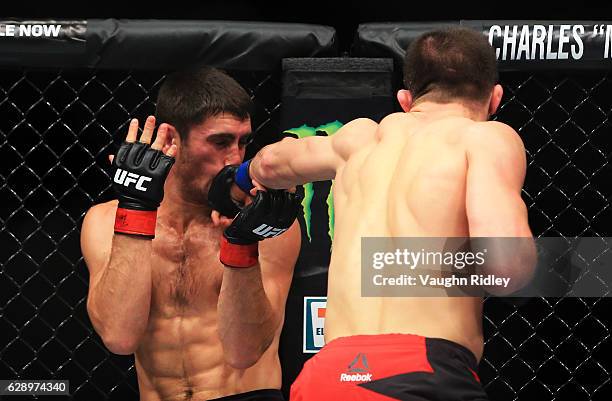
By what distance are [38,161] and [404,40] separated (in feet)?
3.93

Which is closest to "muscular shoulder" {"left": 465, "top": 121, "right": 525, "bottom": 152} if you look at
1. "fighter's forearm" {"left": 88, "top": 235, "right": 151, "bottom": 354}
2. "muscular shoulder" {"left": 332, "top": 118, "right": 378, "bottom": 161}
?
"muscular shoulder" {"left": 332, "top": 118, "right": 378, "bottom": 161}

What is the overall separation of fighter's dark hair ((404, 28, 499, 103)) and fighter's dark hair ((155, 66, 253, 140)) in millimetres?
957

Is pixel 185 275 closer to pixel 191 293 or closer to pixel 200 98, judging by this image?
pixel 191 293

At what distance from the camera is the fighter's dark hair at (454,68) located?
83.5 inches

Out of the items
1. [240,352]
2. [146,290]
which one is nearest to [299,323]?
[240,352]

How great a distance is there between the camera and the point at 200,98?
3.05 meters

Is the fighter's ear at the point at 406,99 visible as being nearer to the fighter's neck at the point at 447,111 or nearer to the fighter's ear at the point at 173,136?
the fighter's neck at the point at 447,111

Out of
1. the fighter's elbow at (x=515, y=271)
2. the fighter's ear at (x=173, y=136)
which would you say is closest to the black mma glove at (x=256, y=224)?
the fighter's ear at (x=173, y=136)

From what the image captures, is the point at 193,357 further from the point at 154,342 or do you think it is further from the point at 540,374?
the point at 540,374

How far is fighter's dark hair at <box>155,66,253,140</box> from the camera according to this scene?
9.94 feet

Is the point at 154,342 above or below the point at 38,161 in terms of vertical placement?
below

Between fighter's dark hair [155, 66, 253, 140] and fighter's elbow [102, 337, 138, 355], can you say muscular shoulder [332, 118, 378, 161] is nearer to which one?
fighter's dark hair [155, 66, 253, 140]

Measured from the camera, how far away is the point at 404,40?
2.87 metres

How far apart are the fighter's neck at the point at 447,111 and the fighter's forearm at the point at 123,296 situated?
0.99 m
